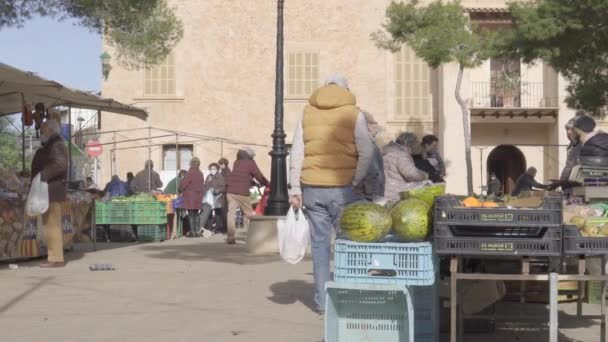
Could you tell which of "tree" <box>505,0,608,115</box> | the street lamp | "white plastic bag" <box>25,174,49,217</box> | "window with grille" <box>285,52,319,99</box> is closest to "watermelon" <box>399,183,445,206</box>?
"white plastic bag" <box>25,174,49,217</box>

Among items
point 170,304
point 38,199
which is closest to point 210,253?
point 38,199

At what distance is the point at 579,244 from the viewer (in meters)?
6.36

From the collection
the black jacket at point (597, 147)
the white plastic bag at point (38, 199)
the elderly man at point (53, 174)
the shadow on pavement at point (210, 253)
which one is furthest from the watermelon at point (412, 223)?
the shadow on pavement at point (210, 253)

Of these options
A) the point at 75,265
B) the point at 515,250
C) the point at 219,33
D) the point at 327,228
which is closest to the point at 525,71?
the point at 219,33

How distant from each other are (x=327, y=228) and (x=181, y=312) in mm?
1427

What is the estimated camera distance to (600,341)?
7086mm

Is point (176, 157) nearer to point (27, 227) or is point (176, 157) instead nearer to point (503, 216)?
point (27, 227)

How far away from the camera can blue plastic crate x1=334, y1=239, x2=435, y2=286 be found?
6.45m

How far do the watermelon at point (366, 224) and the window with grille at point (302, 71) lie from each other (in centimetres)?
3002

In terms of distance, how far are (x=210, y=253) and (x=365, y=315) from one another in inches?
411

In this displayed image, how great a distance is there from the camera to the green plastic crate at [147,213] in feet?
69.3

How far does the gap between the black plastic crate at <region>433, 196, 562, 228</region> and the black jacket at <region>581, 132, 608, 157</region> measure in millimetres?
2996

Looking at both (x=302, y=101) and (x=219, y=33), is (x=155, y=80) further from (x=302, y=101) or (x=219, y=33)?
(x=302, y=101)

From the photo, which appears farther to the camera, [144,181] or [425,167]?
[144,181]
